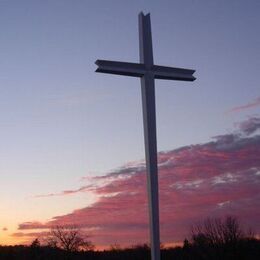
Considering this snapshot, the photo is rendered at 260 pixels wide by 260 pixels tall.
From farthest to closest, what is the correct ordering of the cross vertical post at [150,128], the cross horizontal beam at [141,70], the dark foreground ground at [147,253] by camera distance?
the dark foreground ground at [147,253]
the cross horizontal beam at [141,70]
the cross vertical post at [150,128]

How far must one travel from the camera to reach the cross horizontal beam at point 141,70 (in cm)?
2431

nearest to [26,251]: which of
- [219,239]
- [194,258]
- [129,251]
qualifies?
[129,251]

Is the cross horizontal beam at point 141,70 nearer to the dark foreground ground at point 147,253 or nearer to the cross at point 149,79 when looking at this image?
the cross at point 149,79

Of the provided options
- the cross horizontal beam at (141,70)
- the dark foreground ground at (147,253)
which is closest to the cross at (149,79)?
the cross horizontal beam at (141,70)

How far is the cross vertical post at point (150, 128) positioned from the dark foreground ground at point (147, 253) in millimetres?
48758

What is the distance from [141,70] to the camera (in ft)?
82.7

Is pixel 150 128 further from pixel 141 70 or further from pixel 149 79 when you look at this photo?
pixel 141 70

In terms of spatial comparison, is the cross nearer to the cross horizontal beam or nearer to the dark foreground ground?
the cross horizontal beam

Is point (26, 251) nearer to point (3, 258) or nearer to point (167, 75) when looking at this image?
point (3, 258)

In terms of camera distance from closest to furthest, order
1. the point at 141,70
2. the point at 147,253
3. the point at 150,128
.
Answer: the point at 150,128, the point at 141,70, the point at 147,253

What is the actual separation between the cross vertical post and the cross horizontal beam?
0.21m

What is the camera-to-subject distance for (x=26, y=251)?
102 m

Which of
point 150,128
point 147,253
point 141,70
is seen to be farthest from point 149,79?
point 147,253

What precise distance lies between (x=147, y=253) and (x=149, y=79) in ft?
268
